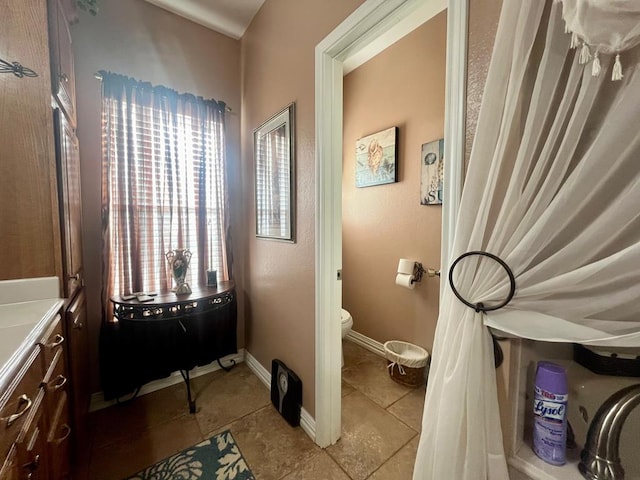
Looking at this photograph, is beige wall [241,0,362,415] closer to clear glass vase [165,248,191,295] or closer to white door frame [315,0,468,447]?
white door frame [315,0,468,447]

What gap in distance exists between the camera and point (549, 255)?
60 cm

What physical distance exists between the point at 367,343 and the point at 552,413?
200 centimetres

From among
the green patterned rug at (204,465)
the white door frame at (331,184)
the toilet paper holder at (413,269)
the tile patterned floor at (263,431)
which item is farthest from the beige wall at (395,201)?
the green patterned rug at (204,465)

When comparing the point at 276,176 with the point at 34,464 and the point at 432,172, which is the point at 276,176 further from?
the point at 34,464

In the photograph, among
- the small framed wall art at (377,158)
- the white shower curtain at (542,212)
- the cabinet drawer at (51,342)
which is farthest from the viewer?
the small framed wall art at (377,158)

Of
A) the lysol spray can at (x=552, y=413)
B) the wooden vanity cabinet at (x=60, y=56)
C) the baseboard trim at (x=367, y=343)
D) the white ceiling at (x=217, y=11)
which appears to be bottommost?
the baseboard trim at (x=367, y=343)

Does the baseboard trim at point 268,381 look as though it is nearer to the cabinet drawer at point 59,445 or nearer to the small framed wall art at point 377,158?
the cabinet drawer at point 59,445

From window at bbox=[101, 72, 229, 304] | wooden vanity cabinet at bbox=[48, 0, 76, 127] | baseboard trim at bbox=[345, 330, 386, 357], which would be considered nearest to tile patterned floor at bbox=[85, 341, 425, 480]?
baseboard trim at bbox=[345, 330, 386, 357]

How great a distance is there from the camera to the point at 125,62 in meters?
1.78

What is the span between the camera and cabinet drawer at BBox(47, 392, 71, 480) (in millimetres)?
842

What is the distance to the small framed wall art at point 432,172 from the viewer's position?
1871 millimetres

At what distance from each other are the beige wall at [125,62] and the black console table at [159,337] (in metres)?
0.13

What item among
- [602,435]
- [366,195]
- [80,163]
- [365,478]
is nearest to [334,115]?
[366,195]

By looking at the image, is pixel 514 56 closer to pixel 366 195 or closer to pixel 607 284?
pixel 607 284
